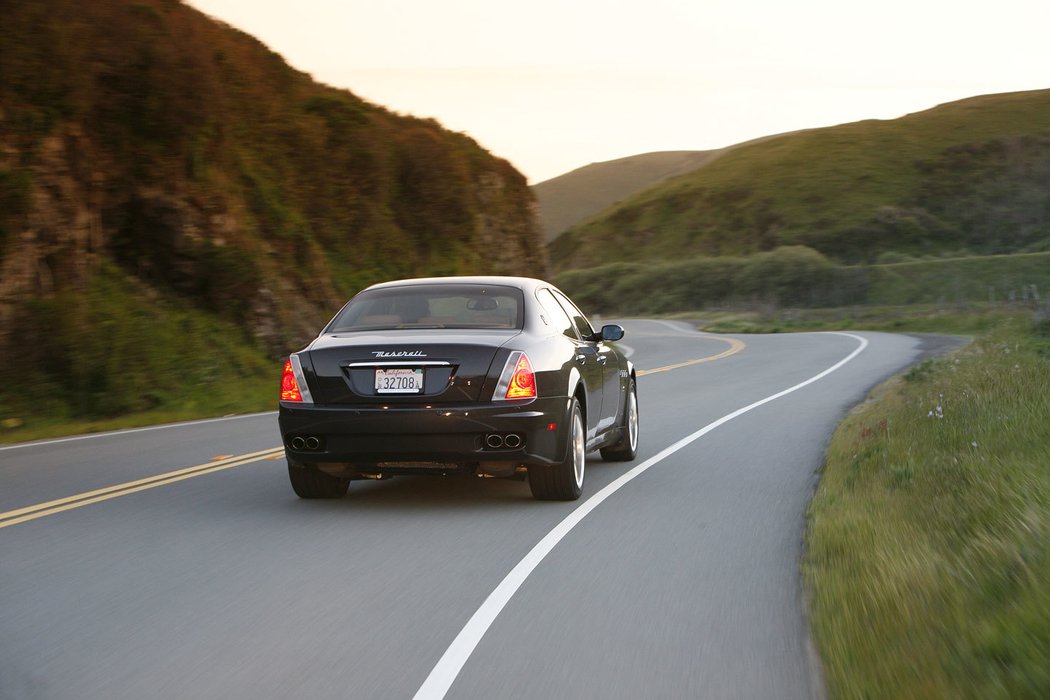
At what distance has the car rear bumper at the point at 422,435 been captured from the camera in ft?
27.2

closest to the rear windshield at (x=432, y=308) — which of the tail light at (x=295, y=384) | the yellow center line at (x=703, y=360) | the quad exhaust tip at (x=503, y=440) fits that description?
the tail light at (x=295, y=384)

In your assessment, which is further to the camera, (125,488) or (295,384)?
(125,488)

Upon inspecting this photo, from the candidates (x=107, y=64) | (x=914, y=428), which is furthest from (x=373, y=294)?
(x=107, y=64)

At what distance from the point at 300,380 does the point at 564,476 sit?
1.95 m

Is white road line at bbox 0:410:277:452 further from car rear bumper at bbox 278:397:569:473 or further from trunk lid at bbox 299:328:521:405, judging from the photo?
trunk lid at bbox 299:328:521:405

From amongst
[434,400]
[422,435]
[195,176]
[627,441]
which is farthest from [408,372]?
[195,176]

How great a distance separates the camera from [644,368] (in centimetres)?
2786

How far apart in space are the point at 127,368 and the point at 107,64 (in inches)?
214

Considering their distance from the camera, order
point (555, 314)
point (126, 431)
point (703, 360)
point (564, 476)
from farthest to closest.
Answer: point (703, 360) < point (126, 431) < point (555, 314) < point (564, 476)

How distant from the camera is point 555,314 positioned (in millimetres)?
9977

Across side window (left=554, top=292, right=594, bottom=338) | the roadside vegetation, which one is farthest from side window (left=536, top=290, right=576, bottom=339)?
the roadside vegetation

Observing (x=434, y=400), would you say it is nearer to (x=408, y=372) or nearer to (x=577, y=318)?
(x=408, y=372)

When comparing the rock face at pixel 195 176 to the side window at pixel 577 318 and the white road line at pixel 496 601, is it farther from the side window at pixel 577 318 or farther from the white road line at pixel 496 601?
the white road line at pixel 496 601

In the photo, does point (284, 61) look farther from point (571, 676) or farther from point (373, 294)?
point (571, 676)
